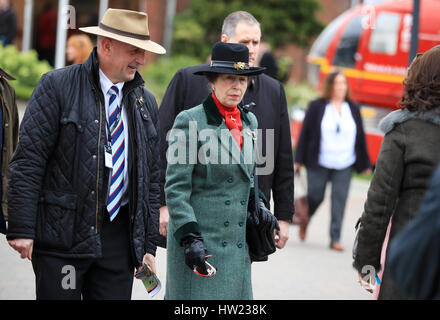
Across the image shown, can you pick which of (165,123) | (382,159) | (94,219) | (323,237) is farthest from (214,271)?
(323,237)

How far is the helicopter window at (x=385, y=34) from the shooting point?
15570 mm

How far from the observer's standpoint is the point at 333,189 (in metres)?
9.77

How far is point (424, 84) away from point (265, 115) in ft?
5.02

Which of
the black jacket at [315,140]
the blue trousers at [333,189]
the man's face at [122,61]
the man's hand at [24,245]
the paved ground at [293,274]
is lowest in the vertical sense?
the paved ground at [293,274]

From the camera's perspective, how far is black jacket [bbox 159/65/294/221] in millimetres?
5148

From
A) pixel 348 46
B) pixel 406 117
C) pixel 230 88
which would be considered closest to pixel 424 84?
pixel 406 117

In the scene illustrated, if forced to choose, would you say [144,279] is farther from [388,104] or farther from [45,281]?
[388,104]

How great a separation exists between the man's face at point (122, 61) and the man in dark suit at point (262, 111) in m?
1.01

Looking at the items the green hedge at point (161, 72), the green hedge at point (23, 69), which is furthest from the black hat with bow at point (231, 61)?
the green hedge at point (161, 72)

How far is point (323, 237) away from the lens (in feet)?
34.3

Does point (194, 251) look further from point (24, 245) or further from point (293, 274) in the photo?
point (293, 274)

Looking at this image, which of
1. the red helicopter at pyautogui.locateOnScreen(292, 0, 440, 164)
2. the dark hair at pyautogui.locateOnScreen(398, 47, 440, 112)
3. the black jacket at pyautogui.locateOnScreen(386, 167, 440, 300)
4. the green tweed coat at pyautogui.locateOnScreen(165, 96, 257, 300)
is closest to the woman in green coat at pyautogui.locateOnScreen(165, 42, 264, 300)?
the green tweed coat at pyautogui.locateOnScreen(165, 96, 257, 300)

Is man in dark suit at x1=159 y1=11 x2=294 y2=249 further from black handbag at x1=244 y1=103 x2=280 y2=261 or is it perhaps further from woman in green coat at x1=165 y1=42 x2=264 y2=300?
woman in green coat at x1=165 y1=42 x2=264 y2=300

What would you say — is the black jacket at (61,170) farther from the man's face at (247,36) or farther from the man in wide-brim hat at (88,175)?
the man's face at (247,36)
